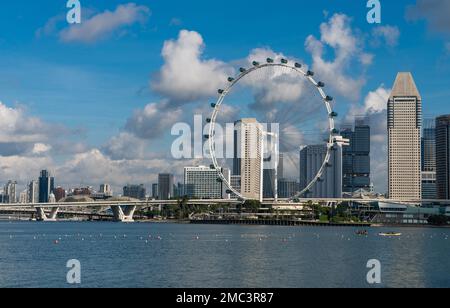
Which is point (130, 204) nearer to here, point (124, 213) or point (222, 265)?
point (124, 213)

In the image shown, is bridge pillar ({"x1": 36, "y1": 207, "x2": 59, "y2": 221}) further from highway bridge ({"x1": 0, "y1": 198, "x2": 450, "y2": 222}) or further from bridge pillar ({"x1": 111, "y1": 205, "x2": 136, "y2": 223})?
bridge pillar ({"x1": 111, "y1": 205, "x2": 136, "y2": 223})

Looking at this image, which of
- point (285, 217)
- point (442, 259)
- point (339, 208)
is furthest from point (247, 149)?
point (442, 259)

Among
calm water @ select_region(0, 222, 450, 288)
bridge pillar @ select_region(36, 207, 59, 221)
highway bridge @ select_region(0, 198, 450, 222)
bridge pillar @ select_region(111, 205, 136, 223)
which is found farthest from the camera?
bridge pillar @ select_region(36, 207, 59, 221)

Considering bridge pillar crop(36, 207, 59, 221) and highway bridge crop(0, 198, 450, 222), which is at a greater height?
highway bridge crop(0, 198, 450, 222)

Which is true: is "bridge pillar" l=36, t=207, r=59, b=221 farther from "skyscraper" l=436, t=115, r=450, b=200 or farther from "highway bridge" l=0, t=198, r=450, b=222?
"skyscraper" l=436, t=115, r=450, b=200

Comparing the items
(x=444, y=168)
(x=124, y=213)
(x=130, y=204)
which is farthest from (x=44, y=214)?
(x=444, y=168)

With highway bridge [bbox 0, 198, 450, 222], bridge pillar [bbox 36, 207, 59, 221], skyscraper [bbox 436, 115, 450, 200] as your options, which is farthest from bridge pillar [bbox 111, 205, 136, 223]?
skyscraper [bbox 436, 115, 450, 200]

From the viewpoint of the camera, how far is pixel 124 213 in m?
167

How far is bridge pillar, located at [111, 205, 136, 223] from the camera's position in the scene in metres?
162

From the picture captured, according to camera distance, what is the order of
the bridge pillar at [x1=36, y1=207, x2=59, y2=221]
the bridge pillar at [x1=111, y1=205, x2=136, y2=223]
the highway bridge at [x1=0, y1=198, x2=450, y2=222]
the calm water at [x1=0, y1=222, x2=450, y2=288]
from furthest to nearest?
the bridge pillar at [x1=36, y1=207, x2=59, y2=221] → the bridge pillar at [x1=111, y1=205, x2=136, y2=223] → the highway bridge at [x1=0, y1=198, x2=450, y2=222] → the calm water at [x1=0, y1=222, x2=450, y2=288]

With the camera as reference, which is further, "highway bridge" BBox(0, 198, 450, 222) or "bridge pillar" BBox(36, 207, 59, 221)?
"bridge pillar" BBox(36, 207, 59, 221)
